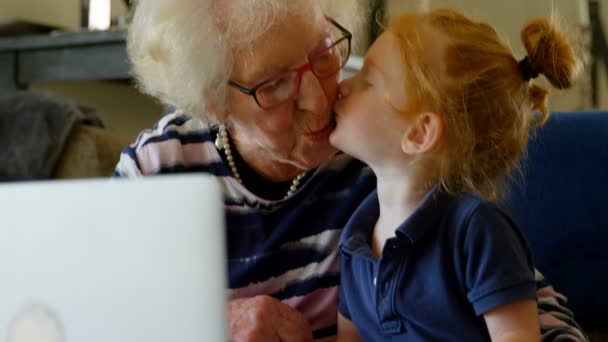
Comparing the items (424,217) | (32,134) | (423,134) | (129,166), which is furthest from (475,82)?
(32,134)

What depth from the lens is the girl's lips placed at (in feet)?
4.37

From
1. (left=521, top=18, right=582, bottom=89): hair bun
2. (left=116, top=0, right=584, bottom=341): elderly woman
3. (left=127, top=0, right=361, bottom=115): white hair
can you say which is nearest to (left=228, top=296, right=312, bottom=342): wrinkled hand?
(left=116, top=0, right=584, bottom=341): elderly woman

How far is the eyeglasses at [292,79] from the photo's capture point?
1.32m

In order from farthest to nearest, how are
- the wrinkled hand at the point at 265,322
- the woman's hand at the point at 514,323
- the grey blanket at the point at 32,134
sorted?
the grey blanket at the point at 32,134
the wrinkled hand at the point at 265,322
the woman's hand at the point at 514,323

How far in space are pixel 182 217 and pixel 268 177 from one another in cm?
83

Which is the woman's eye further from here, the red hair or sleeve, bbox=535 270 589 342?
sleeve, bbox=535 270 589 342

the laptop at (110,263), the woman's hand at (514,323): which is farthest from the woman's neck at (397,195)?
the laptop at (110,263)

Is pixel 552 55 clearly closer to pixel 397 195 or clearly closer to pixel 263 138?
pixel 397 195

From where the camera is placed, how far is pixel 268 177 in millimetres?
1477

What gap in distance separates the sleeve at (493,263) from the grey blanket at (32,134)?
58.4 inches

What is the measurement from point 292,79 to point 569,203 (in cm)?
57

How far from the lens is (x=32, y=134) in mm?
2289

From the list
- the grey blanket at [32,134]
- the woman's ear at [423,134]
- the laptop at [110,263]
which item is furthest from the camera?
the grey blanket at [32,134]

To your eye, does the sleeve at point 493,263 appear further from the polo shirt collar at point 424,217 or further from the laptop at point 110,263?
the laptop at point 110,263
